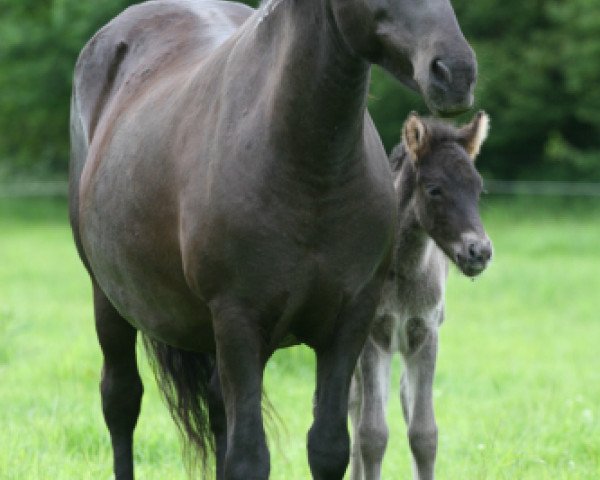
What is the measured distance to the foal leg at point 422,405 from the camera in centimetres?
488

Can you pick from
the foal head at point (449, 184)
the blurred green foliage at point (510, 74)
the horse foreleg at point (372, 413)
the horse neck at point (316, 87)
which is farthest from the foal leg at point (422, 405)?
the blurred green foliage at point (510, 74)

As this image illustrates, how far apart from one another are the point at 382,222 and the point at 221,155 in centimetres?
48

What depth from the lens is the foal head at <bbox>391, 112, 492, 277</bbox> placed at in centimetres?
467

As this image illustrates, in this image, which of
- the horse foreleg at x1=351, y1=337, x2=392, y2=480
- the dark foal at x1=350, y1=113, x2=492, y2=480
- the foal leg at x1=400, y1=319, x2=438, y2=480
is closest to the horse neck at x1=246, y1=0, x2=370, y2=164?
the dark foal at x1=350, y1=113, x2=492, y2=480

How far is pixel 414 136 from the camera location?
4.86 meters

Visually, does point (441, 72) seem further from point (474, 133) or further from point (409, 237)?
point (409, 237)

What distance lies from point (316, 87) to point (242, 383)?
32.8 inches

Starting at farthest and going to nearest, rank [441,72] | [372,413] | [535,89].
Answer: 1. [535,89]
2. [372,413]
3. [441,72]

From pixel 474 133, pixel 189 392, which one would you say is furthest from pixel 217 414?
pixel 474 133

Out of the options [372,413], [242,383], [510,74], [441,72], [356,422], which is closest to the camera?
[441,72]

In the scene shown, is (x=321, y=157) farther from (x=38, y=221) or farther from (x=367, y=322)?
(x=38, y=221)

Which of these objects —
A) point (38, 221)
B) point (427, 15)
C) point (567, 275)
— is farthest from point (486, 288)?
point (38, 221)

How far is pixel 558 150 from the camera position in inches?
939

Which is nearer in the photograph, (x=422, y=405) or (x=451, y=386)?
(x=422, y=405)
